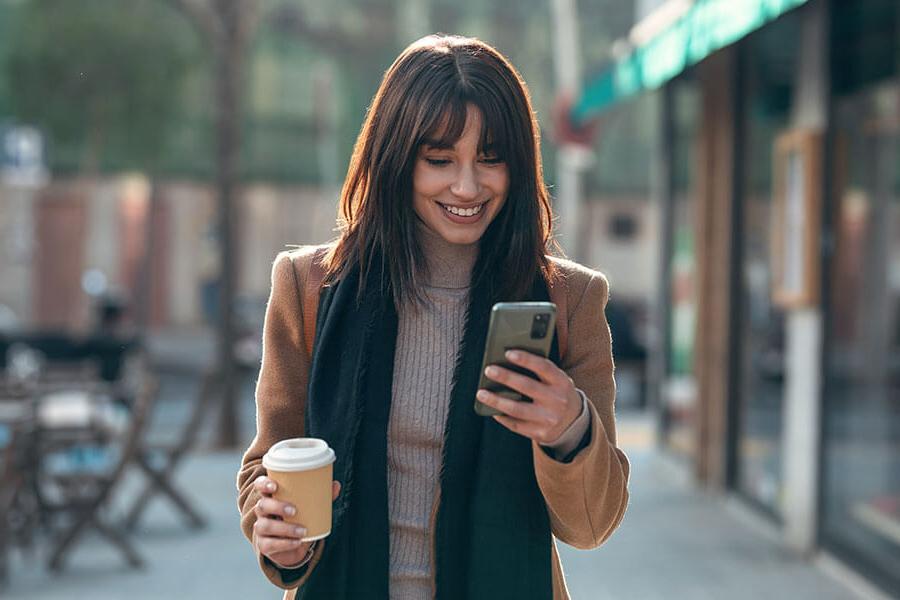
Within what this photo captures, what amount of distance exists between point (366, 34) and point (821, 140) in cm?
2474

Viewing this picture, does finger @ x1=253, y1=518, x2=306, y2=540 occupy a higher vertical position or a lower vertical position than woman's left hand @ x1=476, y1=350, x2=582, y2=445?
lower

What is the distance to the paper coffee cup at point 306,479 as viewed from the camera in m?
1.62

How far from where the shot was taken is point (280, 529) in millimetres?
1640

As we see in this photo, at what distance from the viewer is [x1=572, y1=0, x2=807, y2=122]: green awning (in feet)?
15.7

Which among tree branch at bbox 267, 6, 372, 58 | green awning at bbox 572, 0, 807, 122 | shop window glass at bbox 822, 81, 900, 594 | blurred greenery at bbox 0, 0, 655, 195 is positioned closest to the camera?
green awning at bbox 572, 0, 807, 122

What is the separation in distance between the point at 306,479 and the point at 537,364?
0.37 meters

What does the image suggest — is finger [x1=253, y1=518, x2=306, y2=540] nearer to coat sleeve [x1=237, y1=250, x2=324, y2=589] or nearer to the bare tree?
coat sleeve [x1=237, y1=250, x2=324, y2=589]

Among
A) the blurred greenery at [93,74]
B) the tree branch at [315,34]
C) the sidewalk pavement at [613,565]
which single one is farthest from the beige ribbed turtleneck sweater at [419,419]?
the tree branch at [315,34]

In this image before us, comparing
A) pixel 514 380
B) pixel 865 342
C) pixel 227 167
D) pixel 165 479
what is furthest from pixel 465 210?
pixel 227 167

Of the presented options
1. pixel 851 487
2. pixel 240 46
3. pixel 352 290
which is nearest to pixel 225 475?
pixel 240 46

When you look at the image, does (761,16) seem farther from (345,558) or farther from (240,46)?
(240,46)

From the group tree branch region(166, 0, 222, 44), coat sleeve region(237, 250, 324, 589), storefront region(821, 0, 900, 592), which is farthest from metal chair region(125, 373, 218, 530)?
coat sleeve region(237, 250, 324, 589)

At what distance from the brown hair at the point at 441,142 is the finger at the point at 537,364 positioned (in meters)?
0.31

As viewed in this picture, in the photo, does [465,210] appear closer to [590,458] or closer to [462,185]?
[462,185]
